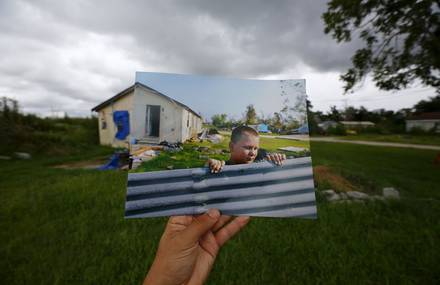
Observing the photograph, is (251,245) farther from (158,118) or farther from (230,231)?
(158,118)

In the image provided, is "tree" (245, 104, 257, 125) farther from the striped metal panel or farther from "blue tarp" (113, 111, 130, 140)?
"blue tarp" (113, 111, 130, 140)

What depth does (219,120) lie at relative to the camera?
116cm

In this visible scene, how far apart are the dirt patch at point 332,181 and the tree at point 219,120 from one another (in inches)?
127

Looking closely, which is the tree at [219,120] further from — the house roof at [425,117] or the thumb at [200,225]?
the house roof at [425,117]

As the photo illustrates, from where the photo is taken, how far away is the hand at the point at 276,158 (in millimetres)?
1109

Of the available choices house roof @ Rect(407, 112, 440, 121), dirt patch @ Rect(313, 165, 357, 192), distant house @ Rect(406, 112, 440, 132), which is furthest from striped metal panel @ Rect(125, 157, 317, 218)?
house roof @ Rect(407, 112, 440, 121)

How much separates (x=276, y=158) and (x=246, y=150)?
0.48ft

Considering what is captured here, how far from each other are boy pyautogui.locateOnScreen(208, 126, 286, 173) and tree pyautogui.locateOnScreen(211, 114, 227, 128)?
2.9 inches

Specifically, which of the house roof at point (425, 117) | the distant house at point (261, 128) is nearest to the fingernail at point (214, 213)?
the distant house at point (261, 128)

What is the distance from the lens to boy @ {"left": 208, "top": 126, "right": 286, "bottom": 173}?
1109 millimetres

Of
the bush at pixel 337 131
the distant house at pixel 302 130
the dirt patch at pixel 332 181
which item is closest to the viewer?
the distant house at pixel 302 130

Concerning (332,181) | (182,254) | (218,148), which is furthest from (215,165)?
(332,181)

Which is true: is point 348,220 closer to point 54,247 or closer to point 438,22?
point 54,247

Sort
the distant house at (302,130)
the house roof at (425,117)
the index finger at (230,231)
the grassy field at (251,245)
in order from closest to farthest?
the distant house at (302,130) → the index finger at (230,231) → the grassy field at (251,245) → the house roof at (425,117)
